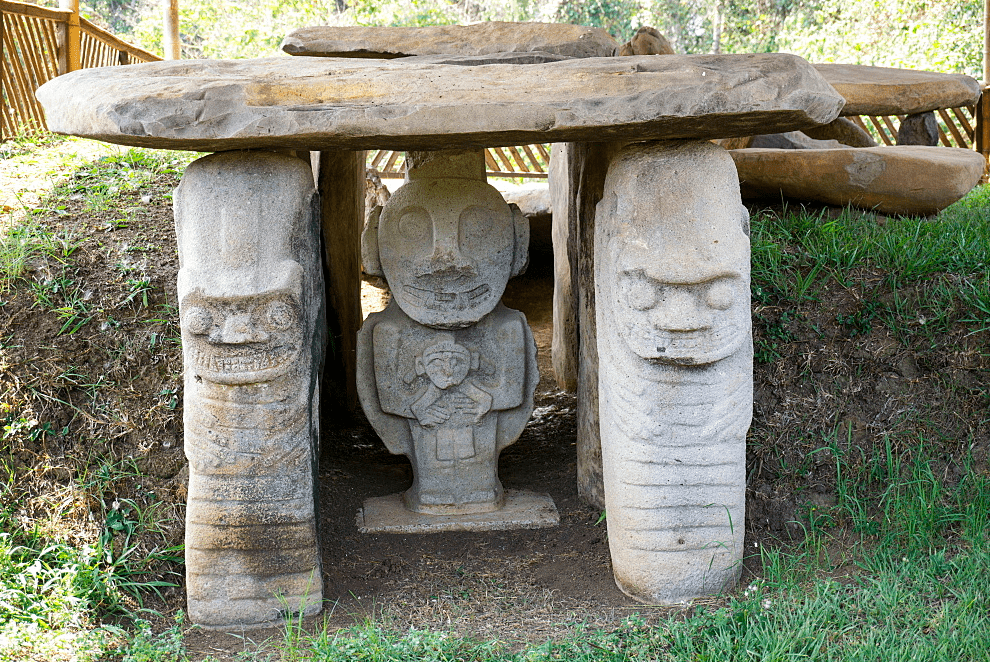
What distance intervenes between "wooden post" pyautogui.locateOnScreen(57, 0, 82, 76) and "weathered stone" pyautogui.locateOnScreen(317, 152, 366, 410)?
3.29 metres

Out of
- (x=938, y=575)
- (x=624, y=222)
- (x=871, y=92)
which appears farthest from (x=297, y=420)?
(x=871, y=92)

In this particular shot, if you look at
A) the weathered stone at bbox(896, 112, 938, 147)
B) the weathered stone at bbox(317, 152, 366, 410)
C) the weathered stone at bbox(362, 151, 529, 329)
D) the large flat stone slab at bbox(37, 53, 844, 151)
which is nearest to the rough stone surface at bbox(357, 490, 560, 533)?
the weathered stone at bbox(362, 151, 529, 329)

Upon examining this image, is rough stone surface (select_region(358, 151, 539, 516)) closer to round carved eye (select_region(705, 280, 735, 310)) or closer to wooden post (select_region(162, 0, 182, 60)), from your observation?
round carved eye (select_region(705, 280, 735, 310))

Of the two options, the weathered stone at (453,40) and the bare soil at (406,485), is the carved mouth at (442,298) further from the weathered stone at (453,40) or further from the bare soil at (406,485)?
the weathered stone at (453,40)

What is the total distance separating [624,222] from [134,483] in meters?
1.95

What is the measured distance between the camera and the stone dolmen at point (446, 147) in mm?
2457

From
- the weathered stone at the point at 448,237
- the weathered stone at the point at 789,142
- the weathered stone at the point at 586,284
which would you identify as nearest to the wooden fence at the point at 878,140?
the weathered stone at the point at 789,142

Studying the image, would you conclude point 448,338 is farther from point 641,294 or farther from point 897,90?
point 897,90

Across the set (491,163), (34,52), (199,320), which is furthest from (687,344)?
(491,163)

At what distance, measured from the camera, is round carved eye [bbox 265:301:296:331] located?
8.67 feet

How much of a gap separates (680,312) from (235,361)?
1.29 meters

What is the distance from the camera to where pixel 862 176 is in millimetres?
4227

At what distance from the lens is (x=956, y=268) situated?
149 inches

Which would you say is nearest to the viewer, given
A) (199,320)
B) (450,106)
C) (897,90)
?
(450,106)
